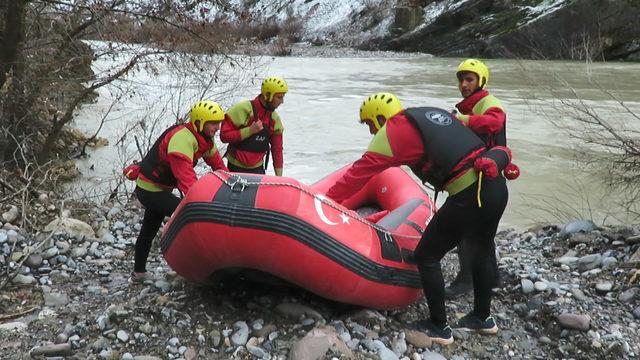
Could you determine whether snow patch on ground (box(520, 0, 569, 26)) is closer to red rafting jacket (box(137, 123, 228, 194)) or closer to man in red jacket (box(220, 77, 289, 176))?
man in red jacket (box(220, 77, 289, 176))

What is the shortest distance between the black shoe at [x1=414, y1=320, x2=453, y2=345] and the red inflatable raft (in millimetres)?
196

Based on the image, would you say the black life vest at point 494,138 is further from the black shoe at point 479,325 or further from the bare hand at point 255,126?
the bare hand at point 255,126

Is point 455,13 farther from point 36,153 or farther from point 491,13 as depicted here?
point 36,153

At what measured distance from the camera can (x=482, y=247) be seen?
3.18 metres

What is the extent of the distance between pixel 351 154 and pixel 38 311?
6777 millimetres

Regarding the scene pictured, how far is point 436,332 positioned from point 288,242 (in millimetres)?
971

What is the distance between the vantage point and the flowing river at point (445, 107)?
6.92 meters

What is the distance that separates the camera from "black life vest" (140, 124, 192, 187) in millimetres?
3695

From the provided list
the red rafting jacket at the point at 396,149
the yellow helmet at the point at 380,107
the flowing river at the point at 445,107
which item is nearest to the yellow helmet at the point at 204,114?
the yellow helmet at the point at 380,107

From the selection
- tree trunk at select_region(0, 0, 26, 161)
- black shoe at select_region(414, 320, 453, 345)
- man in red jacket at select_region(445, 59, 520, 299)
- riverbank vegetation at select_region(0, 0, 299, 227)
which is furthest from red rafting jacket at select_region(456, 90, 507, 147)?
tree trunk at select_region(0, 0, 26, 161)

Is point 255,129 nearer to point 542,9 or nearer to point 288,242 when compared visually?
point 288,242

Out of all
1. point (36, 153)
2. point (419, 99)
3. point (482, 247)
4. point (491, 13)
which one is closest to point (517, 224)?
point (482, 247)

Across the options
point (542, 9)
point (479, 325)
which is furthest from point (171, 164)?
point (542, 9)

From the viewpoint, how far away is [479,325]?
10.9 ft
